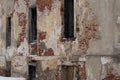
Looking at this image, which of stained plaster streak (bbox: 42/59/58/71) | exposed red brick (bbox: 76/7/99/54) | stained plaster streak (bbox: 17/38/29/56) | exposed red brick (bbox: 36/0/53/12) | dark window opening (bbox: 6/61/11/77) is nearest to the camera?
exposed red brick (bbox: 76/7/99/54)

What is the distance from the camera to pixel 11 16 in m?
18.9

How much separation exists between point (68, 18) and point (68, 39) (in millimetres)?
878

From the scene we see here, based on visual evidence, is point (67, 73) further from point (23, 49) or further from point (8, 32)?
point (8, 32)

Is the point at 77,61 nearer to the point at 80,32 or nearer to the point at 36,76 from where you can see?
the point at 80,32

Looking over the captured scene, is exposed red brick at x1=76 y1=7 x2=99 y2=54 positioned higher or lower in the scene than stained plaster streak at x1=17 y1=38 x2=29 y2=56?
higher

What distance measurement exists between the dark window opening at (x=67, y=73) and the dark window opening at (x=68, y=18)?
125 centimetres

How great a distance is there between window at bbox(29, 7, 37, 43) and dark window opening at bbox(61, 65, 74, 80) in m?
3.26

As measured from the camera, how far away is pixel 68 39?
42.7 ft

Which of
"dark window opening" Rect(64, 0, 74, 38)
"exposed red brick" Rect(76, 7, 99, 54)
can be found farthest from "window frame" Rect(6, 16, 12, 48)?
"exposed red brick" Rect(76, 7, 99, 54)

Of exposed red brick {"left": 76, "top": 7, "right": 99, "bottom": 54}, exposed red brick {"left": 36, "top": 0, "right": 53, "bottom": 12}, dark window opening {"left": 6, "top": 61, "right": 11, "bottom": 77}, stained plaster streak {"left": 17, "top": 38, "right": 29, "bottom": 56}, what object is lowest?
dark window opening {"left": 6, "top": 61, "right": 11, "bottom": 77}

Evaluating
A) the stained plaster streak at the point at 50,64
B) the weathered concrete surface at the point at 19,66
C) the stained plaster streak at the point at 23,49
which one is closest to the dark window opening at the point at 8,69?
the weathered concrete surface at the point at 19,66

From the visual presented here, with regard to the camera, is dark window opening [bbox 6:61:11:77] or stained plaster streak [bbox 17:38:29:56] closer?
stained plaster streak [bbox 17:38:29:56]

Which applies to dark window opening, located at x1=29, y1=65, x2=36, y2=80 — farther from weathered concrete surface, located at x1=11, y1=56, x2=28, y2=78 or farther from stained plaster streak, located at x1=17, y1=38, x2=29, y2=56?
stained plaster streak, located at x1=17, y1=38, x2=29, y2=56

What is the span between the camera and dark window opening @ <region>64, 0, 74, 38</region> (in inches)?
516
